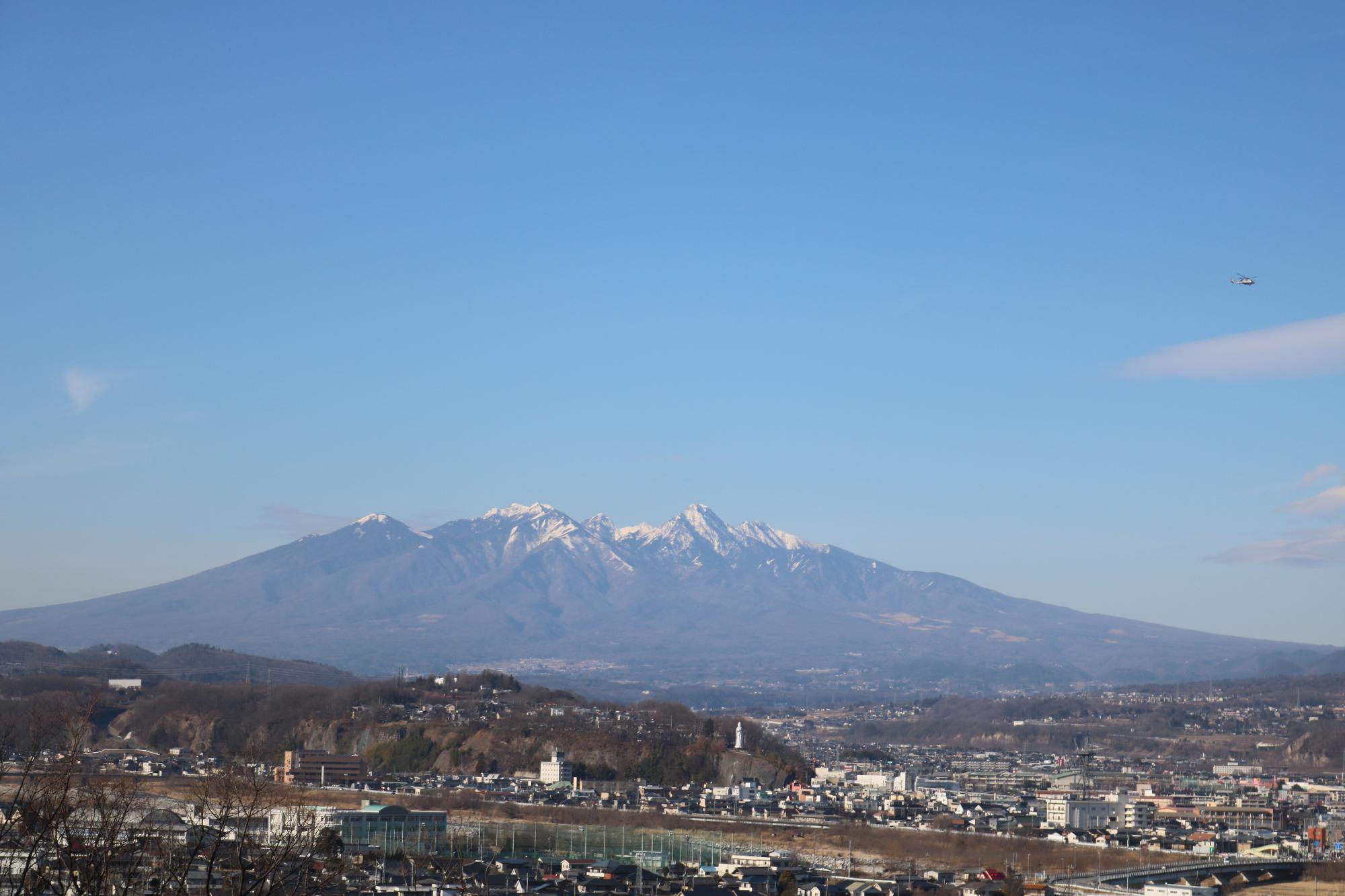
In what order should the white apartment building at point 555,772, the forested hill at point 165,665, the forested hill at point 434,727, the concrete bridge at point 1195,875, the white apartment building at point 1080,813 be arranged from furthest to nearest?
the forested hill at point 165,665, the forested hill at point 434,727, the white apartment building at point 555,772, the white apartment building at point 1080,813, the concrete bridge at point 1195,875

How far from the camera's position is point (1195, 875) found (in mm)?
34250

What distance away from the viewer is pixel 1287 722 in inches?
3767

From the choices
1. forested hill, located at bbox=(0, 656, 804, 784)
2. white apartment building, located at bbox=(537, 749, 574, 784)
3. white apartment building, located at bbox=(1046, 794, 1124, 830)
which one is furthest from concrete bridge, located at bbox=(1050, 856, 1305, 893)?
white apartment building, located at bbox=(537, 749, 574, 784)

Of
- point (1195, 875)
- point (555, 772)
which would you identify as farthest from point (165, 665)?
point (1195, 875)

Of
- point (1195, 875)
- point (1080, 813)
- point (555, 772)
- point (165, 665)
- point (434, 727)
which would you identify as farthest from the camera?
point (165, 665)

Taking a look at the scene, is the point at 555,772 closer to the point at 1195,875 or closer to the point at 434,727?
the point at 434,727

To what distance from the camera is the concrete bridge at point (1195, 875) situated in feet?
103

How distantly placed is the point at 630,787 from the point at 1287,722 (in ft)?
177

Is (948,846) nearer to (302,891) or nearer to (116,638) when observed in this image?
(302,891)

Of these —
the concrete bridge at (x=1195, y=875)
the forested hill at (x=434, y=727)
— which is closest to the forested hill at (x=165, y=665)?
the forested hill at (x=434, y=727)

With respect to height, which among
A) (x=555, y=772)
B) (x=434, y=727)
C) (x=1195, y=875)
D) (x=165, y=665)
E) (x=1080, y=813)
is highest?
(x=165, y=665)

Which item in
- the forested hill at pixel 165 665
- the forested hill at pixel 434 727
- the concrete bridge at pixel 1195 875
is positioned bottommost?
the concrete bridge at pixel 1195 875

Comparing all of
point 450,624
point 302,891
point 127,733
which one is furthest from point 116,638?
point 302,891

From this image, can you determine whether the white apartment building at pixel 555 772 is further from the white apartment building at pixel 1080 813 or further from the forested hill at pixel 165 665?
the forested hill at pixel 165 665
